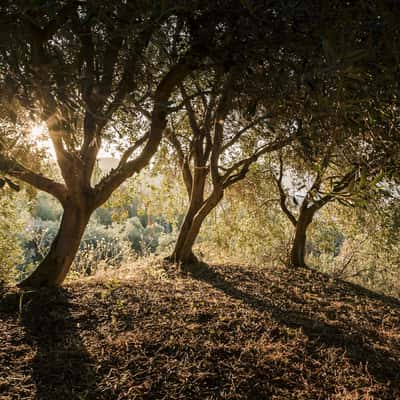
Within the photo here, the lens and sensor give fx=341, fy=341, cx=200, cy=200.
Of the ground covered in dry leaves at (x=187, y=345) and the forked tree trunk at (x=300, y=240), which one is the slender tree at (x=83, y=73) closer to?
the ground covered in dry leaves at (x=187, y=345)

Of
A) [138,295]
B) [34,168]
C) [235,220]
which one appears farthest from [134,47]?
[235,220]

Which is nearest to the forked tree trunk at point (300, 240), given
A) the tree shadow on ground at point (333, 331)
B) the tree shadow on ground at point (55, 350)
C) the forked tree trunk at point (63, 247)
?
the tree shadow on ground at point (333, 331)

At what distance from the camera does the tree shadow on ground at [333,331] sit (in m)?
3.65

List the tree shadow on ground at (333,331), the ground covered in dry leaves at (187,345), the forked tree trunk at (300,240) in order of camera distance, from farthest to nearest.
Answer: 1. the forked tree trunk at (300,240)
2. the tree shadow on ground at (333,331)
3. the ground covered in dry leaves at (187,345)

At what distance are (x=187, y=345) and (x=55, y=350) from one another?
1.34m

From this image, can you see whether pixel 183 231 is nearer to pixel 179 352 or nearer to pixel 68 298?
pixel 68 298

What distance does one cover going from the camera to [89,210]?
5.18 m

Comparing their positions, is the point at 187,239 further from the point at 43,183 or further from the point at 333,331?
the point at 333,331

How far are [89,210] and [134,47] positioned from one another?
2.54m

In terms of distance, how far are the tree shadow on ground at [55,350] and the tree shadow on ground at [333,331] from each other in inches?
103

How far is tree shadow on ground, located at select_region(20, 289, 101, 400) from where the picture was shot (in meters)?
2.85

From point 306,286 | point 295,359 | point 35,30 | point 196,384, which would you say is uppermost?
point 35,30

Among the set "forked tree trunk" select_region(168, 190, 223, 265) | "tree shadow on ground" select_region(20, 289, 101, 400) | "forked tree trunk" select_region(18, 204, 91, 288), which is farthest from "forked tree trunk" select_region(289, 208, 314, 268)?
"tree shadow on ground" select_region(20, 289, 101, 400)

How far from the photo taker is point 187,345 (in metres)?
3.68
